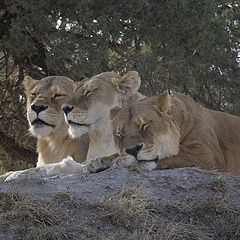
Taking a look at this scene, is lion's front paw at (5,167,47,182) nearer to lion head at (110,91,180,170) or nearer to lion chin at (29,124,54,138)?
lion head at (110,91,180,170)

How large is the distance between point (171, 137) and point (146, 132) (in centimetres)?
36

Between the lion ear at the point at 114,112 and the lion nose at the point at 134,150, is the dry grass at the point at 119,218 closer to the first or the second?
the lion nose at the point at 134,150

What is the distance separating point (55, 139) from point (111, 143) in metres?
0.86

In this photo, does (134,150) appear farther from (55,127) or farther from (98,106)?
(55,127)

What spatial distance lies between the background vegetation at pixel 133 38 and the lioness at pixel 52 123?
7.89ft

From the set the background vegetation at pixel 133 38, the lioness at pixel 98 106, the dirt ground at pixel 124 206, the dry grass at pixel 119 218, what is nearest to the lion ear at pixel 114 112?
the lioness at pixel 98 106

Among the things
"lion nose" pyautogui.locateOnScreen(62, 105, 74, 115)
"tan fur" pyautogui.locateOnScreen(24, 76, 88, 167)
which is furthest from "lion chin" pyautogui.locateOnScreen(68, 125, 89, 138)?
"tan fur" pyautogui.locateOnScreen(24, 76, 88, 167)

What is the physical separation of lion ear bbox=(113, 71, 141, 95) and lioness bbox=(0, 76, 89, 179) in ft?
2.09

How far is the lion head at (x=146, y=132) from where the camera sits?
6238 mm

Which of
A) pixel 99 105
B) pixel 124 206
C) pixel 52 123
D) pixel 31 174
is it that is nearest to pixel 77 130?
pixel 99 105

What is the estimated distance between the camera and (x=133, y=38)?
Answer: 36.8 ft

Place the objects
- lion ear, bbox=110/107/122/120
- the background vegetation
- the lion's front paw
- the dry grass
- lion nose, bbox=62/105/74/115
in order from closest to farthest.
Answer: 1. the dry grass
2. the lion's front paw
3. lion ear, bbox=110/107/122/120
4. lion nose, bbox=62/105/74/115
5. the background vegetation

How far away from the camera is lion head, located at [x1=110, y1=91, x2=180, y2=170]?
624 cm

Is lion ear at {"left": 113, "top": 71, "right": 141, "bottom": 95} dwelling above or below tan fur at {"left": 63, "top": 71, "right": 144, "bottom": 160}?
above
